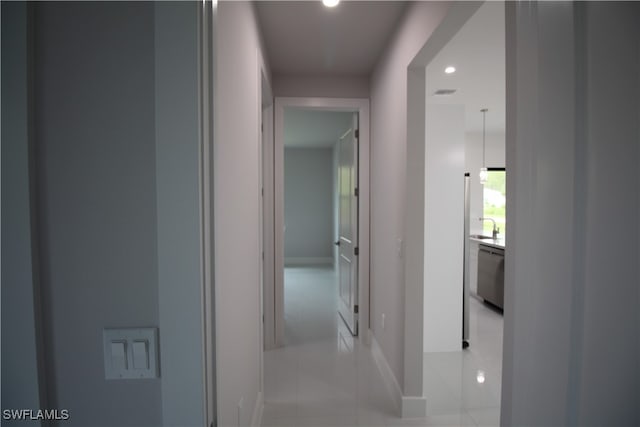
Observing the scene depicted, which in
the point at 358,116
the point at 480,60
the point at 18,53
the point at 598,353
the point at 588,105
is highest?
the point at 480,60

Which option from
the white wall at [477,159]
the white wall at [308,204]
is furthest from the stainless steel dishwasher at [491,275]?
the white wall at [308,204]

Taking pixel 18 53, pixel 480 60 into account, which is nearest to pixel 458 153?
pixel 480 60

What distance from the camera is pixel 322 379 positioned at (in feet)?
9.06

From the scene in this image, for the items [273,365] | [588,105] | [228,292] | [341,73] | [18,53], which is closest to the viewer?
[588,105]

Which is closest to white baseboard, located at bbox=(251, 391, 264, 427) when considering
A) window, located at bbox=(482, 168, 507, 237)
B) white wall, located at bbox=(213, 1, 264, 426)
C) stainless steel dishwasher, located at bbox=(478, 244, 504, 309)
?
white wall, located at bbox=(213, 1, 264, 426)

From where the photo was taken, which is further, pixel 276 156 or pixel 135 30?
pixel 276 156

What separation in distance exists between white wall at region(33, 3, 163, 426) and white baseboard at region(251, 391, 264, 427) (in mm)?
1505

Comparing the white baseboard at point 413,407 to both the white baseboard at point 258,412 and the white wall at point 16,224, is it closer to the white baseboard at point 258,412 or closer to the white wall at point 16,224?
the white baseboard at point 258,412

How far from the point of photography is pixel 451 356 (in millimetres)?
3170

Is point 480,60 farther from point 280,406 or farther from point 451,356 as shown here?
point 280,406

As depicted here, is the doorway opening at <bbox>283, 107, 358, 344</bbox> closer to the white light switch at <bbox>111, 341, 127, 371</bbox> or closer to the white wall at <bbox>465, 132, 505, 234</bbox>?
the white wall at <bbox>465, 132, 505, 234</bbox>

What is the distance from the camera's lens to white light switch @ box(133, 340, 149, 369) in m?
0.74

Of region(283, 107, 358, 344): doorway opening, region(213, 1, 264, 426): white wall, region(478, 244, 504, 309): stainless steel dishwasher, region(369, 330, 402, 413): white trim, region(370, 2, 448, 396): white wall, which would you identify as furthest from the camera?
region(478, 244, 504, 309): stainless steel dishwasher

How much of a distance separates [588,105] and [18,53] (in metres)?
1.06
